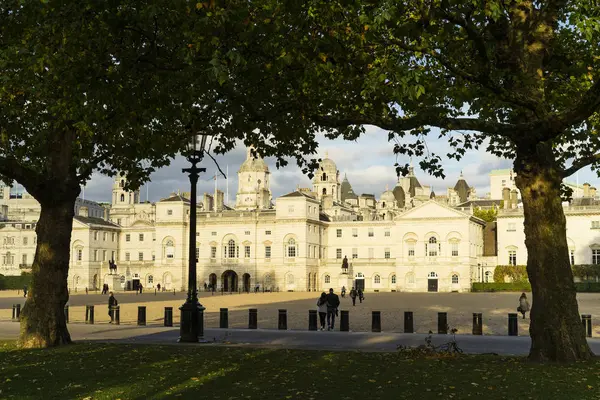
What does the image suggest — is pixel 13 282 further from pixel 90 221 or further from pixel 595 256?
pixel 595 256

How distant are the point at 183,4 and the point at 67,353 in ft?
31.4

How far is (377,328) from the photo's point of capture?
85.7 feet

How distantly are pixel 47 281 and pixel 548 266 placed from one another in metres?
12.0

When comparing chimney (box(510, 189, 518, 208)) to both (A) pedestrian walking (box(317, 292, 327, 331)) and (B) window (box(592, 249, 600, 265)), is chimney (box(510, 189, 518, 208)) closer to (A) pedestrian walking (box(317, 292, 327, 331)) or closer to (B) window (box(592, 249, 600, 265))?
(B) window (box(592, 249, 600, 265))

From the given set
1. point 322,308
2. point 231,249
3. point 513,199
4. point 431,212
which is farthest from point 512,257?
point 322,308

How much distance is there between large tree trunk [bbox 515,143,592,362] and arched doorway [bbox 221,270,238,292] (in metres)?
93.1

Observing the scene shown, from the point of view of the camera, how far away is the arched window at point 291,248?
340 feet

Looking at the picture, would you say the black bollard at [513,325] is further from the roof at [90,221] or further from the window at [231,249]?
the roof at [90,221]

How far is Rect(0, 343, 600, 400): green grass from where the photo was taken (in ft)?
38.0

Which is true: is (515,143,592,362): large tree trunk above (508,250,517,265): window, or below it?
below

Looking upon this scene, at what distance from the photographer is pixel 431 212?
99.1m

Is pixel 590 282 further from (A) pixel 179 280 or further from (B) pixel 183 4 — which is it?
(B) pixel 183 4

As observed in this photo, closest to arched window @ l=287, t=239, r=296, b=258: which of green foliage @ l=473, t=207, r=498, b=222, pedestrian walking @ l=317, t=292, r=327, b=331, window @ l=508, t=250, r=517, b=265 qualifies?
window @ l=508, t=250, r=517, b=265

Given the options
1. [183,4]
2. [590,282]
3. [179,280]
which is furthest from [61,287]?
[179,280]
